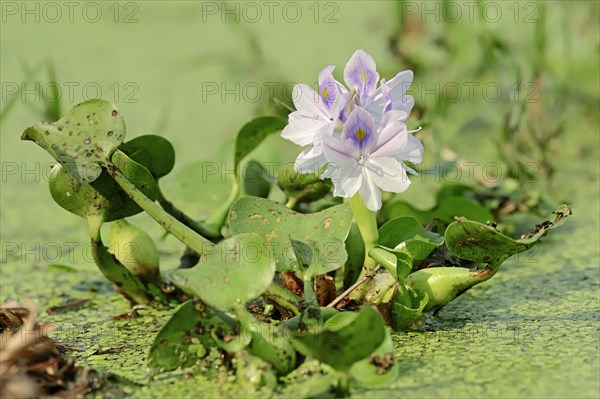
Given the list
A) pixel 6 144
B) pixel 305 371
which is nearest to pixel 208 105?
pixel 6 144

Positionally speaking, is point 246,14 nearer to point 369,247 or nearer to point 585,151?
point 585,151

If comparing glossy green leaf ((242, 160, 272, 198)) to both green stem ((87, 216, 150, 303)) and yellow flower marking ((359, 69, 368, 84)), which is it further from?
yellow flower marking ((359, 69, 368, 84))

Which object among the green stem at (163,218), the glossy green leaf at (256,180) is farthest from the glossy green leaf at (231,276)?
the glossy green leaf at (256,180)

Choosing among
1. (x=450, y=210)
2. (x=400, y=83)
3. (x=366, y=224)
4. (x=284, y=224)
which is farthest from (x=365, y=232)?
(x=450, y=210)

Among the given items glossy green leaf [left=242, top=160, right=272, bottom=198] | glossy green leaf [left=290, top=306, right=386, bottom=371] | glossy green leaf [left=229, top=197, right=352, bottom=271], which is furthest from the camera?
glossy green leaf [left=242, top=160, right=272, bottom=198]

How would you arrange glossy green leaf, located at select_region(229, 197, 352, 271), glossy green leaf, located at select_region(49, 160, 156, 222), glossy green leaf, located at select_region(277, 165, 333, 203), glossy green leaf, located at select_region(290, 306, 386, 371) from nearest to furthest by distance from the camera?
1. glossy green leaf, located at select_region(290, 306, 386, 371)
2. glossy green leaf, located at select_region(229, 197, 352, 271)
3. glossy green leaf, located at select_region(49, 160, 156, 222)
4. glossy green leaf, located at select_region(277, 165, 333, 203)

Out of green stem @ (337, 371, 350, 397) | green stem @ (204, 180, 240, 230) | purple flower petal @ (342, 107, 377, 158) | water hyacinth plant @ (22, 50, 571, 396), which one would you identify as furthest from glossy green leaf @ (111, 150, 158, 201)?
green stem @ (337, 371, 350, 397)
